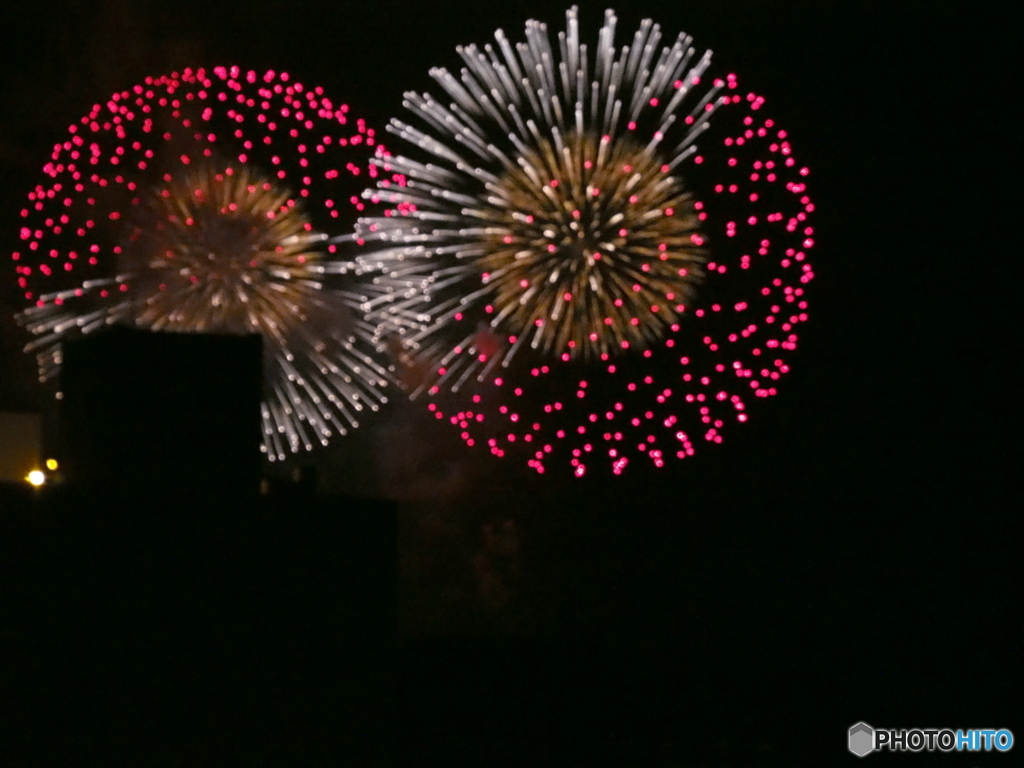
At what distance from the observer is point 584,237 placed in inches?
184

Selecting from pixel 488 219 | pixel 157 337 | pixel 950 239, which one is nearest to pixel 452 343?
pixel 488 219

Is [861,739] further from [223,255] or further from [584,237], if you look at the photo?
[223,255]

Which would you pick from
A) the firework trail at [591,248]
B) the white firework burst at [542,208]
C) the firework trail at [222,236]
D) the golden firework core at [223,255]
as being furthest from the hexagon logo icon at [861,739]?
the golden firework core at [223,255]

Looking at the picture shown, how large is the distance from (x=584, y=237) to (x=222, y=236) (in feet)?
5.98

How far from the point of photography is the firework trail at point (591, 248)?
15.4 ft

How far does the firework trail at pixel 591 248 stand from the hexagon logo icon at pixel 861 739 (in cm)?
158

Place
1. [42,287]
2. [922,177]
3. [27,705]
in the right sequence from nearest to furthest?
[27,705] < [42,287] < [922,177]

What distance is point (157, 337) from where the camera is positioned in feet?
9.63

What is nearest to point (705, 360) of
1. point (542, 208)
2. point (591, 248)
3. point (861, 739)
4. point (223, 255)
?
point (591, 248)

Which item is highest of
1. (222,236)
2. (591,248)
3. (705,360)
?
(222,236)

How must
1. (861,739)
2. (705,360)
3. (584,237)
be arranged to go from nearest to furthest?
(861,739) → (584,237) → (705,360)

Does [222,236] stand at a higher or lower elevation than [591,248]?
higher

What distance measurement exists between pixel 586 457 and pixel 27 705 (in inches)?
118

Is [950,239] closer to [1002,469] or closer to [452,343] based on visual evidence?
A: [1002,469]
